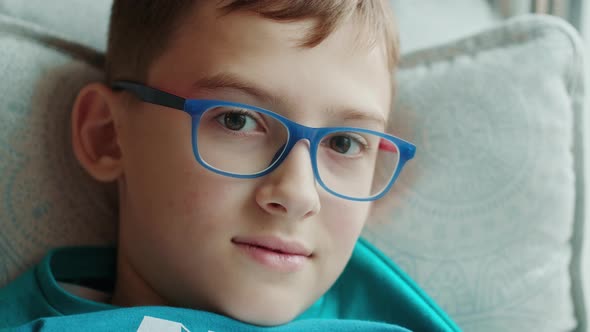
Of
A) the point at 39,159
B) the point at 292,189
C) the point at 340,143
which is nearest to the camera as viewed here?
the point at 292,189

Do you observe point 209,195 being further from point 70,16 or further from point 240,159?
point 70,16

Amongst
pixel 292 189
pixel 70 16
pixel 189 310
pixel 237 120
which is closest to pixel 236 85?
pixel 237 120

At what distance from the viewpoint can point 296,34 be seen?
78cm

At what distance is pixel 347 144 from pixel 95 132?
400 mm

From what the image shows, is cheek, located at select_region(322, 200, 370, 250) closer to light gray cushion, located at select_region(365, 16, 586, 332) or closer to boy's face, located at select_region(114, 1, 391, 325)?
boy's face, located at select_region(114, 1, 391, 325)

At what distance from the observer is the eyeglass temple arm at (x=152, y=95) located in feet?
2.63

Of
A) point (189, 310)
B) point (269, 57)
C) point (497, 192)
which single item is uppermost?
point (269, 57)

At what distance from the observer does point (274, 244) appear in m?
0.77

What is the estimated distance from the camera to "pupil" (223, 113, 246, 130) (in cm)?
79

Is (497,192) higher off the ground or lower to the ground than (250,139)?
lower

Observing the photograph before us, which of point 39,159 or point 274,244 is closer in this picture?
point 274,244

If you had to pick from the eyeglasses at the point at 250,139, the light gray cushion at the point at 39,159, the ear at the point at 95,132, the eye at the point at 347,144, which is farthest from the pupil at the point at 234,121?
the light gray cushion at the point at 39,159

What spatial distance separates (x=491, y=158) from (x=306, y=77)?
466mm

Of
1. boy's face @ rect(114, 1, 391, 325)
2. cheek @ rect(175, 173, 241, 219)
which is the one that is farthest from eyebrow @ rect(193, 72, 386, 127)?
cheek @ rect(175, 173, 241, 219)
